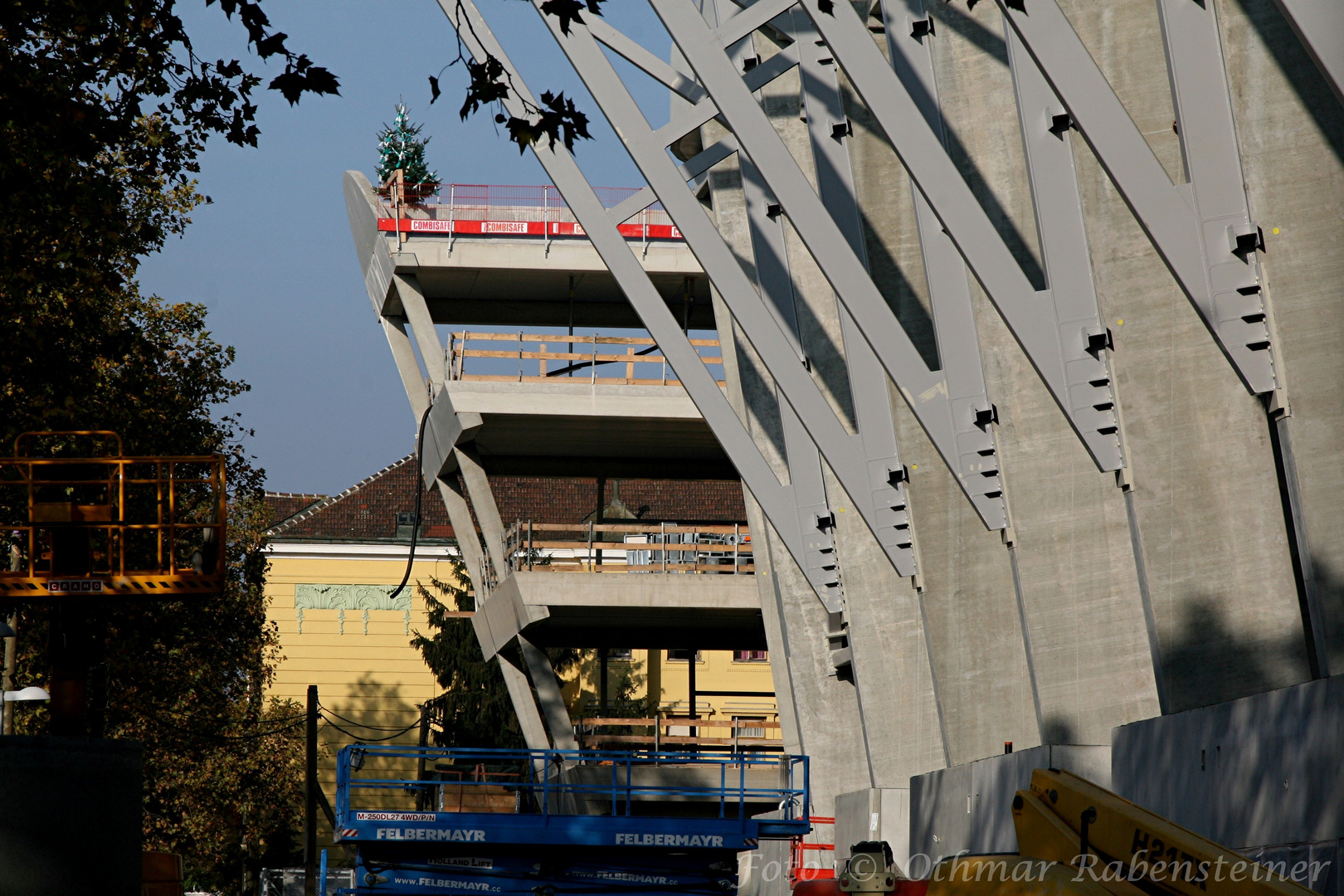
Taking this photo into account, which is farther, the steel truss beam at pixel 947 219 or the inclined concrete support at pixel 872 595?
the inclined concrete support at pixel 872 595

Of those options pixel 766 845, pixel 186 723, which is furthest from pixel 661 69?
pixel 186 723

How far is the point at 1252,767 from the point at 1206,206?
3.14 m

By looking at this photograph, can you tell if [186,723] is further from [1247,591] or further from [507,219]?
[1247,591]

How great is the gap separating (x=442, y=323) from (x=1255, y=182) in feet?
84.7

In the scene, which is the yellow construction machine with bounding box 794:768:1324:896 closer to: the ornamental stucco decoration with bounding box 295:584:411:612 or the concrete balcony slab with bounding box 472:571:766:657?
the concrete balcony slab with bounding box 472:571:766:657

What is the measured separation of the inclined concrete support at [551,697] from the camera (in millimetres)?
29078

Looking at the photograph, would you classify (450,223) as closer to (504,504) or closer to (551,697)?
(551,697)

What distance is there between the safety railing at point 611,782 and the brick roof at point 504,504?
89.1 ft

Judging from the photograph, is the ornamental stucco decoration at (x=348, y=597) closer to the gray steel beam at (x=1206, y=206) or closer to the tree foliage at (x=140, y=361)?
the tree foliage at (x=140, y=361)

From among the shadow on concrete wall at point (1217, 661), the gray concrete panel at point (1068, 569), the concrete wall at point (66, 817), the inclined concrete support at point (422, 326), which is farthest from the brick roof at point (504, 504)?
the shadow on concrete wall at point (1217, 661)

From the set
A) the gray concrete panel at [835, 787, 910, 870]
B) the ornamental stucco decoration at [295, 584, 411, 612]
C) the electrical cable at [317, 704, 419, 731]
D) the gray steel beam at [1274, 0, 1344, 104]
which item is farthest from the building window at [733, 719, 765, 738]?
the ornamental stucco decoration at [295, 584, 411, 612]

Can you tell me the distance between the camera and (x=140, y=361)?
27.9 m

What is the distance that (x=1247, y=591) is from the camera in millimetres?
9094

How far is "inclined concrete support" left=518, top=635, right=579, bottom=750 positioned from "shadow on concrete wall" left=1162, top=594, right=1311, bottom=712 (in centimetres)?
2056
